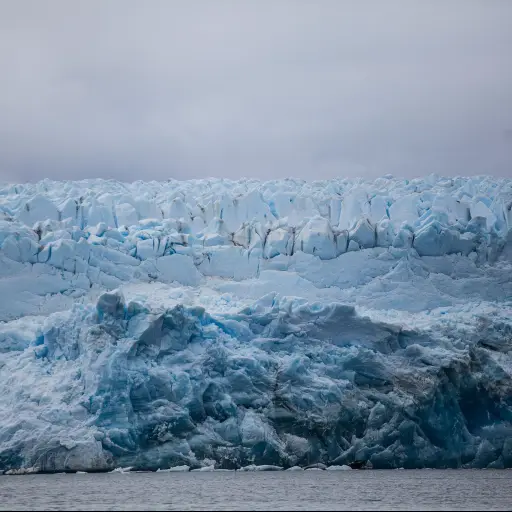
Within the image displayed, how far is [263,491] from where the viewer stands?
54.0 feet

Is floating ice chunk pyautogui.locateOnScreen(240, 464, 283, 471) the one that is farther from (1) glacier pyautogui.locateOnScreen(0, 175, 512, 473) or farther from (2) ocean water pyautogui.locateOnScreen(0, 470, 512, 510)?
(2) ocean water pyautogui.locateOnScreen(0, 470, 512, 510)

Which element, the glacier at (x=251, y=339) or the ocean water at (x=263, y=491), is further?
the glacier at (x=251, y=339)

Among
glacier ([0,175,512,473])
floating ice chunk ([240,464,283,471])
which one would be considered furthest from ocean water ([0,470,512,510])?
glacier ([0,175,512,473])

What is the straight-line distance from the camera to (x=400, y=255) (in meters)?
24.4

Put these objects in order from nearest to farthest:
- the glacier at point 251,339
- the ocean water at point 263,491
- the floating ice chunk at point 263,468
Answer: the ocean water at point 263,491
the glacier at point 251,339
the floating ice chunk at point 263,468

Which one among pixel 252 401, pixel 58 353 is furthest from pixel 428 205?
pixel 58 353

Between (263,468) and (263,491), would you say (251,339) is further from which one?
(263,491)

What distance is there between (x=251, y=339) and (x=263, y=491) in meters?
4.81

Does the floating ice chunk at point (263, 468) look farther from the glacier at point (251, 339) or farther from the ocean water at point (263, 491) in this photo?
the ocean water at point (263, 491)

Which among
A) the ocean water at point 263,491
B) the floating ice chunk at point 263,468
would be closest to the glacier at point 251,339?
the floating ice chunk at point 263,468

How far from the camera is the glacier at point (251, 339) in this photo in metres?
18.1

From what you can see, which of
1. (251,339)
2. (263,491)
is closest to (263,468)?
(263,491)

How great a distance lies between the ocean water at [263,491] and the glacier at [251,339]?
52cm

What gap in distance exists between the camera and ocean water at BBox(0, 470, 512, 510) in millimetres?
14344
